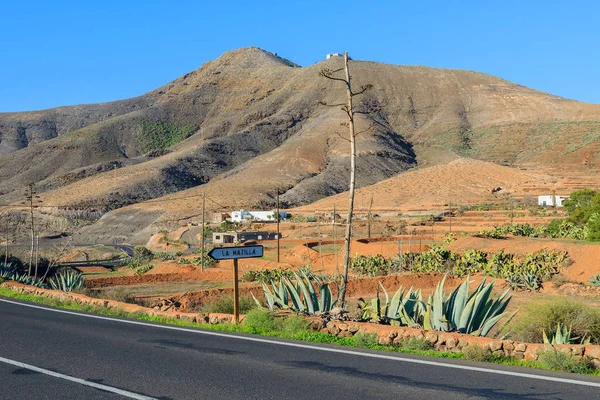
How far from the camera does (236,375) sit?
290 inches

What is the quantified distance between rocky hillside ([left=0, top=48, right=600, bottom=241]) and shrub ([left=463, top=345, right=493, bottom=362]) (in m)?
73.9

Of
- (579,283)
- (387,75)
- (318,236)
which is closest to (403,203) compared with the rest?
(318,236)

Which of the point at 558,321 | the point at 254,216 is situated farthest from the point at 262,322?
the point at 254,216

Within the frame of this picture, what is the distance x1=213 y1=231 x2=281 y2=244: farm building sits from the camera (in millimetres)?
53531

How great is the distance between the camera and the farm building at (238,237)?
53.5 meters

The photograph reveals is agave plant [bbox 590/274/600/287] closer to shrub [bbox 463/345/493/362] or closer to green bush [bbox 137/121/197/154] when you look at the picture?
shrub [bbox 463/345/493/362]

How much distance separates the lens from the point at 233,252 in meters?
10.9

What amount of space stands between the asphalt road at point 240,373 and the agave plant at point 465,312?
1.67 m

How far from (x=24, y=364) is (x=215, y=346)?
2.46m

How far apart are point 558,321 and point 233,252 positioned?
5.27m

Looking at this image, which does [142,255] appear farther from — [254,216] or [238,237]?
[254,216]

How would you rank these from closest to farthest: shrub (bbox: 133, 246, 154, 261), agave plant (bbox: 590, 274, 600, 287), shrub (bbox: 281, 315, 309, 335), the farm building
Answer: shrub (bbox: 281, 315, 309, 335)
agave plant (bbox: 590, 274, 600, 287)
shrub (bbox: 133, 246, 154, 261)
the farm building

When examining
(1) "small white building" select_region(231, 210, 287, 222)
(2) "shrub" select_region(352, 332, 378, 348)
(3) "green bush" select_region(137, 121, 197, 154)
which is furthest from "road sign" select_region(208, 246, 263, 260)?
(3) "green bush" select_region(137, 121, 197, 154)

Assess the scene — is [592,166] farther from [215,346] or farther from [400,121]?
[215,346]
